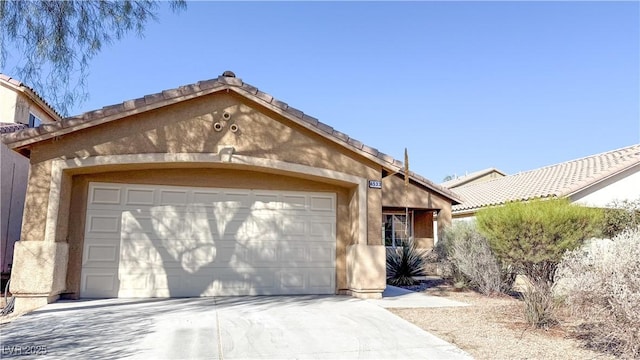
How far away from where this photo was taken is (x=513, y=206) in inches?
413

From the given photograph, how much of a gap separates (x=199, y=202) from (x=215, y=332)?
4.53 meters

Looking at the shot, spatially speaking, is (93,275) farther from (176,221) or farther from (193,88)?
(193,88)

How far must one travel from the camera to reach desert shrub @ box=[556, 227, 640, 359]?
5.89 meters

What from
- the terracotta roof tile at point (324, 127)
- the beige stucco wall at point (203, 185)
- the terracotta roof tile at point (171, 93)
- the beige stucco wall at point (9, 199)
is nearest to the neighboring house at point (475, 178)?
the beige stucco wall at point (203, 185)

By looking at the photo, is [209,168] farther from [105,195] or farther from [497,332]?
[497,332]

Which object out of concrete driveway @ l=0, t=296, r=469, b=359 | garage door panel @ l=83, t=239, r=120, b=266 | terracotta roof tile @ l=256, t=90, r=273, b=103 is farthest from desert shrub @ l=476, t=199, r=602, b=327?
garage door panel @ l=83, t=239, r=120, b=266

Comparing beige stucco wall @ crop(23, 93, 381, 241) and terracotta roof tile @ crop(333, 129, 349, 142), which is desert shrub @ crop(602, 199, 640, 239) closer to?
beige stucco wall @ crop(23, 93, 381, 241)

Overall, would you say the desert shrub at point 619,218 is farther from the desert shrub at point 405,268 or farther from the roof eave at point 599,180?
the desert shrub at point 405,268

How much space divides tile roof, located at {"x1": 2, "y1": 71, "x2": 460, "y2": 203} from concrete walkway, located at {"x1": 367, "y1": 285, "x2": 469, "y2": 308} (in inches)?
134

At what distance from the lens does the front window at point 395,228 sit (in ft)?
66.5

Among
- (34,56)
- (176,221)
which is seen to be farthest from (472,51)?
(34,56)

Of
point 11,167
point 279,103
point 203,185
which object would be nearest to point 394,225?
point 279,103

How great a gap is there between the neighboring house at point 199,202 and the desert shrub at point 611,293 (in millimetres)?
4938

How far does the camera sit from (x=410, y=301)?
34.7 ft
